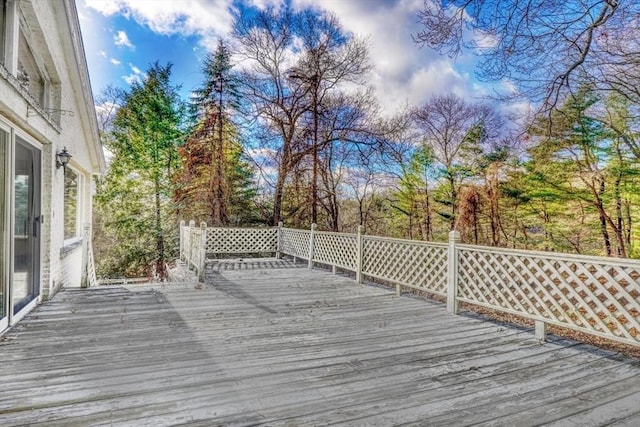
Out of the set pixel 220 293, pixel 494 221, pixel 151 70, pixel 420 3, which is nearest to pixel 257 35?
pixel 151 70

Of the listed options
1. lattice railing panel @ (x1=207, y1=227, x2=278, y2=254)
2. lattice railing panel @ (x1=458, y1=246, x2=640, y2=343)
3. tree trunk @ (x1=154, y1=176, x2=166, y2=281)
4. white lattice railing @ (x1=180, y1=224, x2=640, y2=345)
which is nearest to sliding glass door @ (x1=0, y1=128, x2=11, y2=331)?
white lattice railing @ (x1=180, y1=224, x2=640, y2=345)

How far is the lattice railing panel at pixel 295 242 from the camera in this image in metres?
9.59

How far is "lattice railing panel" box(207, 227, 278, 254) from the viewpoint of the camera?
10.9m

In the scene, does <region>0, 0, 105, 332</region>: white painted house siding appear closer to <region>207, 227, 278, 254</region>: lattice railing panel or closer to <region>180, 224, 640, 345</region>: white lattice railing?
<region>180, 224, 640, 345</region>: white lattice railing

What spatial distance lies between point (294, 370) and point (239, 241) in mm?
8523

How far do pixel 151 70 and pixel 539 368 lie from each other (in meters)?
17.7

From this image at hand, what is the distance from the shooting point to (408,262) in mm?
5762

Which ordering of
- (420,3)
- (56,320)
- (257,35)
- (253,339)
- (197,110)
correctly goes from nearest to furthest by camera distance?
(253,339)
(56,320)
(420,3)
(257,35)
(197,110)

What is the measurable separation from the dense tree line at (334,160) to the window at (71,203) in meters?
5.20

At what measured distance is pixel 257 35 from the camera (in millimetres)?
12016

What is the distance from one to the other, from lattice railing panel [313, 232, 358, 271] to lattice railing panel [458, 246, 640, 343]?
298 cm

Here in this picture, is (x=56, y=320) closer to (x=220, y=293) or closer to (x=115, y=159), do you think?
(x=220, y=293)

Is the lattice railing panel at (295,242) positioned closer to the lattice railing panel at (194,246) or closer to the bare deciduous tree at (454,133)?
the lattice railing panel at (194,246)

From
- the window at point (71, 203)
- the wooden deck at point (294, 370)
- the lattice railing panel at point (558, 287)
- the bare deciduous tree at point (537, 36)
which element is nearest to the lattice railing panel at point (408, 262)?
the lattice railing panel at point (558, 287)
